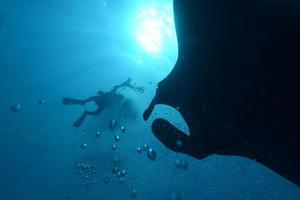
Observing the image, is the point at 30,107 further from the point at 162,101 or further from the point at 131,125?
the point at 162,101

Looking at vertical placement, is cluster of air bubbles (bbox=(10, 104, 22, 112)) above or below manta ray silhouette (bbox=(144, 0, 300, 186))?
below

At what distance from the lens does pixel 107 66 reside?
49.4ft

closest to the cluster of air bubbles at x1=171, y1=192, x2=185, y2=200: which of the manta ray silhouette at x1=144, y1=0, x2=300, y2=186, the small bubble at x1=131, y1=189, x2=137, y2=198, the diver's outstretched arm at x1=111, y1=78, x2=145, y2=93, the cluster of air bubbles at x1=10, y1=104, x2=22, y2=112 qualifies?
the small bubble at x1=131, y1=189, x2=137, y2=198

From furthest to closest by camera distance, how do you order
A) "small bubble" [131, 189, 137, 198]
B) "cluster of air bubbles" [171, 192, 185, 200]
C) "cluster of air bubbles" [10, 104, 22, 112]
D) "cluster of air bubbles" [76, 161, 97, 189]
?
"small bubble" [131, 189, 137, 198]
"cluster of air bubbles" [171, 192, 185, 200]
"cluster of air bubbles" [76, 161, 97, 189]
"cluster of air bubbles" [10, 104, 22, 112]

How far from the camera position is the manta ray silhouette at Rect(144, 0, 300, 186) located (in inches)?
164

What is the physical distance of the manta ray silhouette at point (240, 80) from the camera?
4.18m

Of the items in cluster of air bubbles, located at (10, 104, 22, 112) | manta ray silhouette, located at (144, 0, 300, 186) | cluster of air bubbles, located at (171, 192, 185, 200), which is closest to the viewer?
manta ray silhouette, located at (144, 0, 300, 186)

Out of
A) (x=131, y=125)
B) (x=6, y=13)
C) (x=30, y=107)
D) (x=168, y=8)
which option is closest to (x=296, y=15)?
(x=168, y=8)

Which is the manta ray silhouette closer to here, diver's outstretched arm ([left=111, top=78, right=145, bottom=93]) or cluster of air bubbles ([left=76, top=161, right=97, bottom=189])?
diver's outstretched arm ([left=111, top=78, right=145, bottom=93])

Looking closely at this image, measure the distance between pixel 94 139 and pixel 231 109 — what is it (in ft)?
61.4

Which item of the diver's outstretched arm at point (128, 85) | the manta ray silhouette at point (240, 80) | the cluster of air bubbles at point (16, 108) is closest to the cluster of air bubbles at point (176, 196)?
the cluster of air bubbles at point (16, 108)

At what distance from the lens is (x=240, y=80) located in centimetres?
452

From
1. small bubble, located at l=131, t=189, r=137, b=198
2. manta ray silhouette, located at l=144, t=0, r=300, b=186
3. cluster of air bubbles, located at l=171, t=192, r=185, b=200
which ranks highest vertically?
manta ray silhouette, located at l=144, t=0, r=300, b=186

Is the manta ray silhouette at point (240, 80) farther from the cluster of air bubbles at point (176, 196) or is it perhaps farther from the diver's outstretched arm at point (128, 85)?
the cluster of air bubbles at point (176, 196)
